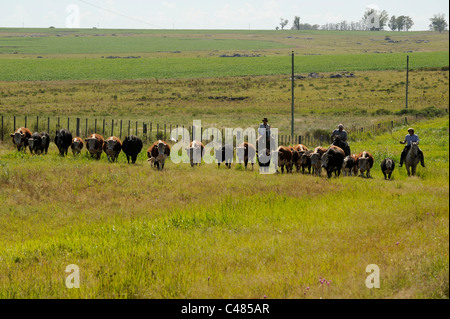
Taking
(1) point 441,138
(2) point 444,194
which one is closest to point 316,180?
(2) point 444,194

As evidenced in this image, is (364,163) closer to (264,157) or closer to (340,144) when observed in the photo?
(340,144)

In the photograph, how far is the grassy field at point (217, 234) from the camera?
8.30m

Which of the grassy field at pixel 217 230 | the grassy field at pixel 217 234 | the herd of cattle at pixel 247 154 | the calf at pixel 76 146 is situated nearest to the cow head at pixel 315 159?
the herd of cattle at pixel 247 154

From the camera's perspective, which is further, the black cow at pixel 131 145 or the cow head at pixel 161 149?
the black cow at pixel 131 145

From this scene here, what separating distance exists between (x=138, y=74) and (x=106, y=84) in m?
18.1

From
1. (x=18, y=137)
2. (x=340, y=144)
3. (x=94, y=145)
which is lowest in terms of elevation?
(x=94, y=145)

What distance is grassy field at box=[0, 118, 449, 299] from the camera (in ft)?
27.2

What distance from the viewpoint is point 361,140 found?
36.7 m

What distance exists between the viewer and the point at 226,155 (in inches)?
933

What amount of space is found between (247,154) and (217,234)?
11940 mm

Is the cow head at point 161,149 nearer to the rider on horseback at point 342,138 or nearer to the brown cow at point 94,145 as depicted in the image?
the brown cow at point 94,145

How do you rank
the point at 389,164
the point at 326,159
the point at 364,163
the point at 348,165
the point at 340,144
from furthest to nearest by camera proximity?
the point at 340,144, the point at 348,165, the point at 364,163, the point at 326,159, the point at 389,164

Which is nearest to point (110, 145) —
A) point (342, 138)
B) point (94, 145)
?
point (94, 145)
